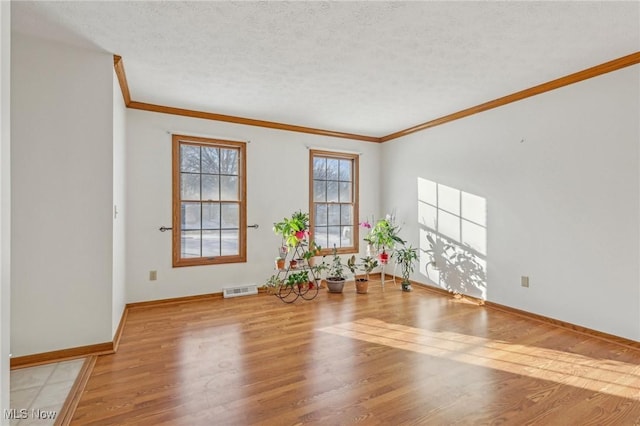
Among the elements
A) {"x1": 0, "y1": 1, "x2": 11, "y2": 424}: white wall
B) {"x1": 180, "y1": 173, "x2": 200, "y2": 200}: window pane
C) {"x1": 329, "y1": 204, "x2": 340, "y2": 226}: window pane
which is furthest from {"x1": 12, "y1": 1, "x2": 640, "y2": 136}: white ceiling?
{"x1": 329, "y1": 204, "x2": 340, "y2": 226}: window pane

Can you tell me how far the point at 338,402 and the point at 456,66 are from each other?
2889mm

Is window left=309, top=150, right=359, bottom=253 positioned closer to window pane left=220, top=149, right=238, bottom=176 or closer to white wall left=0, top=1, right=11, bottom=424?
window pane left=220, top=149, right=238, bottom=176

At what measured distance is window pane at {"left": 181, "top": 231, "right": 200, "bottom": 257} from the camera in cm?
426

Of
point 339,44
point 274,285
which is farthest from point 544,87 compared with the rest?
point 274,285

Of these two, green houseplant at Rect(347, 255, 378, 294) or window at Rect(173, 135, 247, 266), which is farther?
green houseplant at Rect(347, 255, 378, 294)

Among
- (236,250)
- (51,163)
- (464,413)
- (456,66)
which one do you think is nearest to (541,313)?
(464,413)

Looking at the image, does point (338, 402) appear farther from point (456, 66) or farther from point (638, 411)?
point (456, 66)

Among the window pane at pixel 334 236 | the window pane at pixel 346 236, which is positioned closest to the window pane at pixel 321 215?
the window pane at pixel 334 236

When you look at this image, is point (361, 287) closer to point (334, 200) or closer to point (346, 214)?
point (346, 214)

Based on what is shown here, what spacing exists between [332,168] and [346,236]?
117 cm

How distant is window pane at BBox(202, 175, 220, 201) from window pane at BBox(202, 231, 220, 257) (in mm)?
477

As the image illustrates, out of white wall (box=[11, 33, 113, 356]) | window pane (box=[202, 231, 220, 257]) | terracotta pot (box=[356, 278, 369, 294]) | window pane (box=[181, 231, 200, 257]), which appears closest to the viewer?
white wall (box=[11, 33, 113, 356])

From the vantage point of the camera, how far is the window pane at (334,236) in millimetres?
5410

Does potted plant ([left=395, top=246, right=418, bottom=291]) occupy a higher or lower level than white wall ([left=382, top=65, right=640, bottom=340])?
lower
